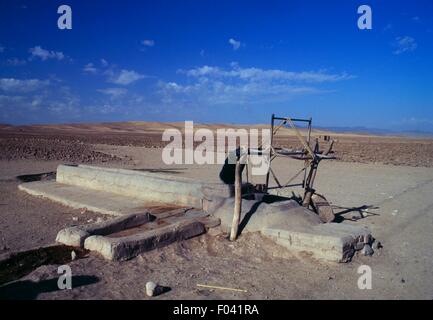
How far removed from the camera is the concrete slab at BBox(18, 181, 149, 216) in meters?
8.38

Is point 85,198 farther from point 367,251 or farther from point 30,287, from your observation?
point 367,251

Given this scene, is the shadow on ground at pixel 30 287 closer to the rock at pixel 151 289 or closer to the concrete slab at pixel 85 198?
the rock at pixel 151 289

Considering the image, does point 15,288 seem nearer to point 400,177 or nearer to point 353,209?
point 353,209

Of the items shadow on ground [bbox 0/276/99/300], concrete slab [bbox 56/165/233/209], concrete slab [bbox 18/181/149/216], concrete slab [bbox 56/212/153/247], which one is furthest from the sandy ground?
concrete slab [bbox 56/165/233/209]

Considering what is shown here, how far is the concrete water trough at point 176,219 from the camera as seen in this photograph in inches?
237

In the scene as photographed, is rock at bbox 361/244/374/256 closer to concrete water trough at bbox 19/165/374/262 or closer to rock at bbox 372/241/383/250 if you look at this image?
concrete water trough at bbox 19/165/374/262

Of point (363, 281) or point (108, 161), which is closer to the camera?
point (363, 281)

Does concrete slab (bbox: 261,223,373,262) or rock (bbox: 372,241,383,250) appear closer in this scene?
concrete slab (bbox: 261,223,373,262)

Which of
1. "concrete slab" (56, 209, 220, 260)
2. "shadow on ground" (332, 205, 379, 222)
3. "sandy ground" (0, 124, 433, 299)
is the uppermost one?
"concrete slab" (56, 209, 220, 260)

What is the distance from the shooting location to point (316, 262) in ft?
19.5

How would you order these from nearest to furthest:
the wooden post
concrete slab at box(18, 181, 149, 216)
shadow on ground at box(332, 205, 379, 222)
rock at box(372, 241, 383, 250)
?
rock at box(372, 241, 383, 250) → the wooden post → concrete slab at box(18, 181, 149, 216) → shadow on ground at box(332, 205, 379, 222)

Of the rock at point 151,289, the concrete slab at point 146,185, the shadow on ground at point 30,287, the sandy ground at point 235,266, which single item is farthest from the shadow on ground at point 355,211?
the shadow on ground at point 30,287
